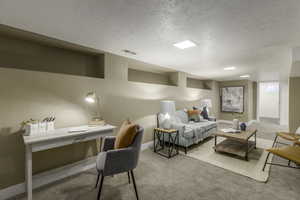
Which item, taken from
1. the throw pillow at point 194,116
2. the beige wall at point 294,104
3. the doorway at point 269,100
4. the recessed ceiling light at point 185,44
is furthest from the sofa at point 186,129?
the doorway at point 269,100

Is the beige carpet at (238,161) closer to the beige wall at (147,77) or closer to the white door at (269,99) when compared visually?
the beige wall at (147,77)

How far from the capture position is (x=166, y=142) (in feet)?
12.4

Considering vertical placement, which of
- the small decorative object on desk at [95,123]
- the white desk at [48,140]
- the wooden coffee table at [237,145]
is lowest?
the wooden coffee table at [237,145]

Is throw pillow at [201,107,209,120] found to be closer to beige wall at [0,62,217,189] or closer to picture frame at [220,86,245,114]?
beige wall at [0,62,217,189]

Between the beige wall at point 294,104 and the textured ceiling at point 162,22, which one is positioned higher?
the textured ceiling at point 162,22

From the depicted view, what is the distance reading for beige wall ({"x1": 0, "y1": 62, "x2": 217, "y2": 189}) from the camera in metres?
1.85

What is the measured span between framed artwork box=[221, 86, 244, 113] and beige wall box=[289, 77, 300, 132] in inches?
109

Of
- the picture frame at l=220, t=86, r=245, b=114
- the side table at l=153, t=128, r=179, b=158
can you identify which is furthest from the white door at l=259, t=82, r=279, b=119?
the side table at l=153, t=128, r=179, b=158

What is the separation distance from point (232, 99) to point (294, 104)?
302 centimetres

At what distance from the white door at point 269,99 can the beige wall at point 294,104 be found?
477 centimetres

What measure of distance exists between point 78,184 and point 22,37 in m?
2.45

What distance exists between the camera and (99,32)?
2.02 meters

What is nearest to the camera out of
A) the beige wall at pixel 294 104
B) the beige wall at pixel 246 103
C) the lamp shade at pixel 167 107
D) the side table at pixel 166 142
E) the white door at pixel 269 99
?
the side table at pixel 166 142

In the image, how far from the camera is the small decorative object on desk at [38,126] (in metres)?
1.82
